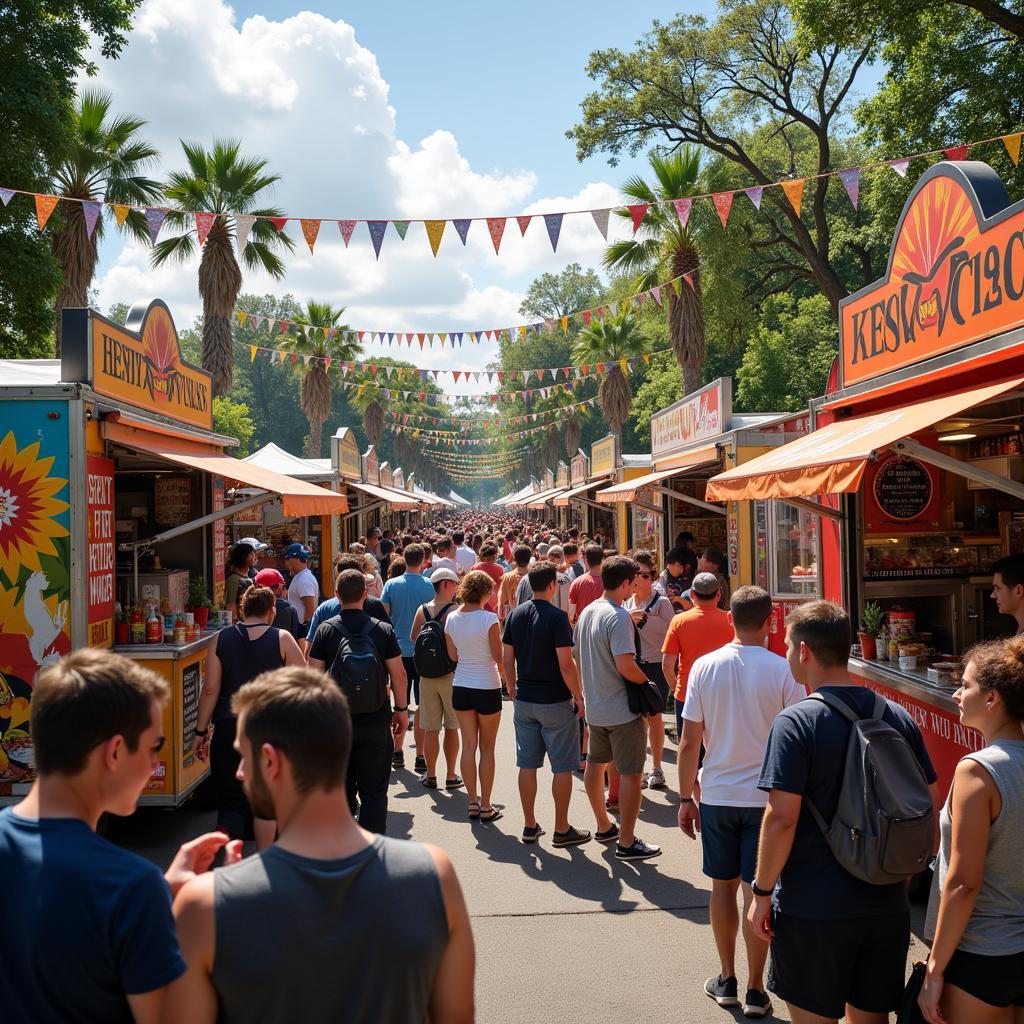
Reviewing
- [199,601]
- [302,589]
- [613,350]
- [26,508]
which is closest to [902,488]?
[302,589]

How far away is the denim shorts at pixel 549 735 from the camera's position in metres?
6.48

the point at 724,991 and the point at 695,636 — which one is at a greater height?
the point at 695,636

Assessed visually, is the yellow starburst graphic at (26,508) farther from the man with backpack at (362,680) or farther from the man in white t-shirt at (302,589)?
the man in white t-shirt at (302,589)

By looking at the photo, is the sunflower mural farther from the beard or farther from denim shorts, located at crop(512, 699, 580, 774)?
the beard

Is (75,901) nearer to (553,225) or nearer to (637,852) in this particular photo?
(637,852)

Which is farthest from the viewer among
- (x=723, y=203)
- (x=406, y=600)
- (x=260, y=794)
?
(x=723, y=203)

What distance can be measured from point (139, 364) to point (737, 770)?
5.89 m

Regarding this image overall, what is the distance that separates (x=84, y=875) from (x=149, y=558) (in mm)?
8584

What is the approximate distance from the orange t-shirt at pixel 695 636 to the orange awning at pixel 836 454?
93 centimetres

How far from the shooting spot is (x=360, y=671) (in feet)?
18.4

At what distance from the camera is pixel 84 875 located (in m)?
1.76

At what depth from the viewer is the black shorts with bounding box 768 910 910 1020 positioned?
3.01 meters

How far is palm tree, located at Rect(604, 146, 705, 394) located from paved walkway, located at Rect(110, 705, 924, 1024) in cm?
1760

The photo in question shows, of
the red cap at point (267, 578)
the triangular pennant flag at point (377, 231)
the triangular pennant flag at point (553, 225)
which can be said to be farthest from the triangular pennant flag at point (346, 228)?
the red cap at point (267, 578)
